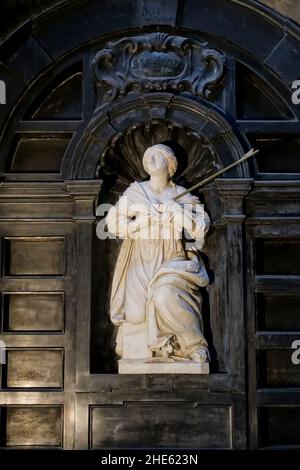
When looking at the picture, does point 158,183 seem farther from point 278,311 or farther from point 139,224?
point 278,311

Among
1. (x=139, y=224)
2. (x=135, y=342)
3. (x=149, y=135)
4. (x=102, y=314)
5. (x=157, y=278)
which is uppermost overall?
(x=149, y=135)

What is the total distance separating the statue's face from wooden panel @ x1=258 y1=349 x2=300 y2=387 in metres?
1.77

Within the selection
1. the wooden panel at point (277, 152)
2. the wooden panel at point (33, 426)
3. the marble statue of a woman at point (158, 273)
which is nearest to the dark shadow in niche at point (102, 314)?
the marble statue of a woman at point (158, 273)

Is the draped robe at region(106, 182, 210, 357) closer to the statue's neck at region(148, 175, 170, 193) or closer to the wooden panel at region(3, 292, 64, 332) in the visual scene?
the statue's neck at region(148, 175, 170, 193)

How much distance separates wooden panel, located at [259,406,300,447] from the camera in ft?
27.1

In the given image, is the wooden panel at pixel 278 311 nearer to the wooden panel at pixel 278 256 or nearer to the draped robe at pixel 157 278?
the wooden panel at pixel 278 256

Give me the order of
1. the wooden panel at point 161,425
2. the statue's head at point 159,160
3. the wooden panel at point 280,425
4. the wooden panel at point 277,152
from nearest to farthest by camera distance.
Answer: the wooden panel at point 161,425, the wooden panel at point 280,425, the statue's head at point 159,160, the wooden panel at point 277,152

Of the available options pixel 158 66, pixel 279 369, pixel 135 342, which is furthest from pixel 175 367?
pixel 158 66

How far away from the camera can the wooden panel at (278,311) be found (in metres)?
8.48

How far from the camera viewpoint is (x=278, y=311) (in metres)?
8.52

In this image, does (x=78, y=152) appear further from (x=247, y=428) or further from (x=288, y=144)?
(x=247, y=428)

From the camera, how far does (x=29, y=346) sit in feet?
27.7

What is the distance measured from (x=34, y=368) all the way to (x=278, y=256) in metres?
Result: 2.29

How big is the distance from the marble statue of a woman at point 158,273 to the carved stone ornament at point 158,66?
60cm
